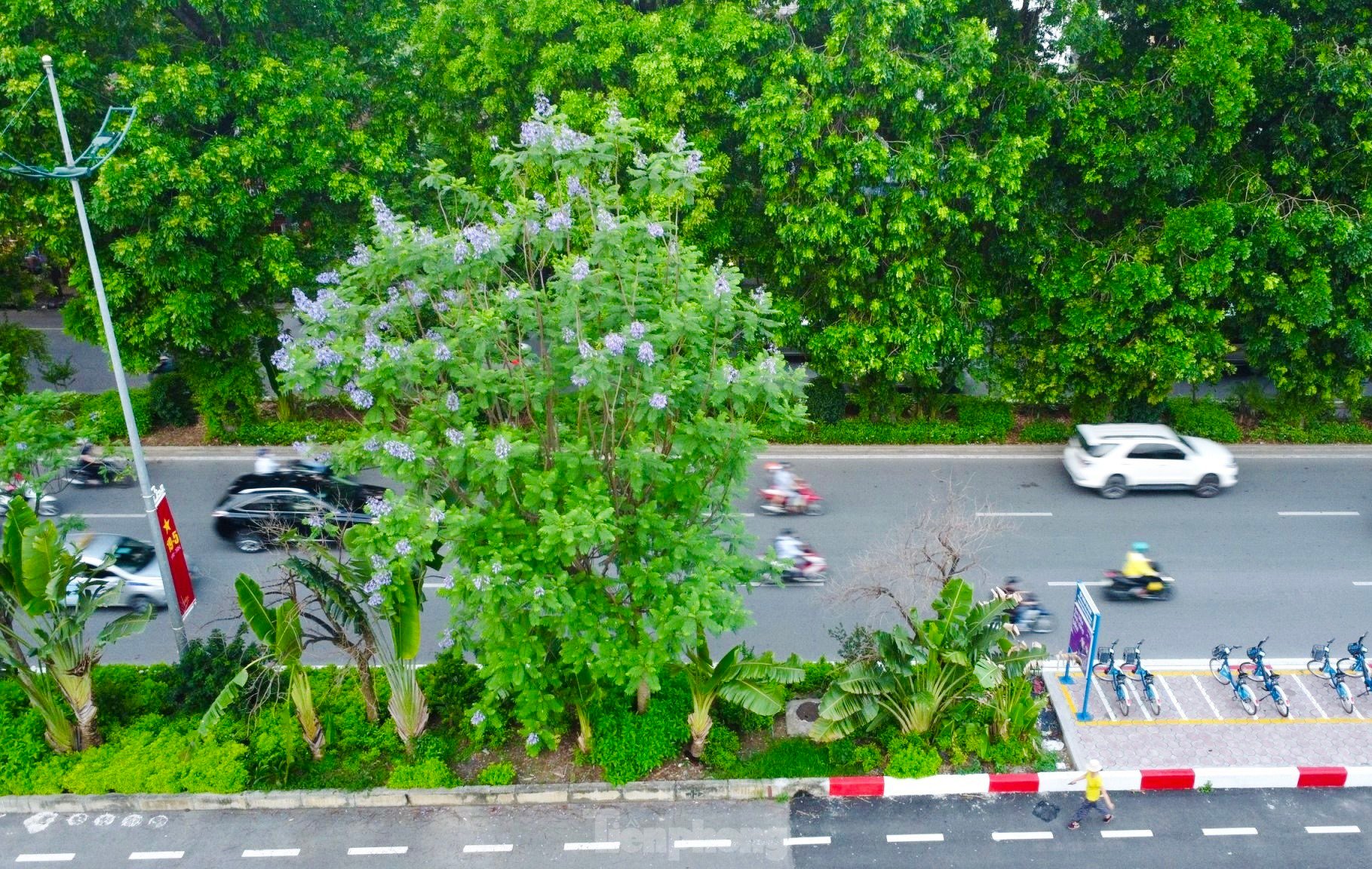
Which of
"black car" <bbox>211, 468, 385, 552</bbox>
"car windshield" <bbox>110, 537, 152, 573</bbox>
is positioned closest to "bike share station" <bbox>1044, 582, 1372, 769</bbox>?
"black car" <bbox>211, 468, 385, 552</bbox>

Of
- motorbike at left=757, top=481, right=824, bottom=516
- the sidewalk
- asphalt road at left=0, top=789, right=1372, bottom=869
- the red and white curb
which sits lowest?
asphalt road at left=0, top=789, right=1372, bottom=869

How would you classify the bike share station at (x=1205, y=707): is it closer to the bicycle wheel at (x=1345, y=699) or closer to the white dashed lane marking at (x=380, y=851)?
the bicycle wheel at (x=1345, y=699)

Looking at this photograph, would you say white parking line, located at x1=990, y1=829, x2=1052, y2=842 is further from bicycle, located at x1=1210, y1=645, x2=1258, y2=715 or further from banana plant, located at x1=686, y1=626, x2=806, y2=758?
bicycle, located at x1=1210, y1=645, x2=1258, y2=715

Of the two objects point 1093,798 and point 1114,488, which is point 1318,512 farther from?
point 1093,798

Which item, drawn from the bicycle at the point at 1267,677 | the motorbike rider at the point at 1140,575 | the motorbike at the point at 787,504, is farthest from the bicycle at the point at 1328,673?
the motorbike at the point at 787,504

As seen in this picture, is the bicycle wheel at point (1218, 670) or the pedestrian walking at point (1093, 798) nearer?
the pedestrian walking at point (1093, 798)

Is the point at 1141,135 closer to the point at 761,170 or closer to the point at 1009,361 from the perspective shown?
the point at 1009,361

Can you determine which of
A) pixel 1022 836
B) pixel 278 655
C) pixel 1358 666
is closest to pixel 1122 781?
pixel 1022 836
